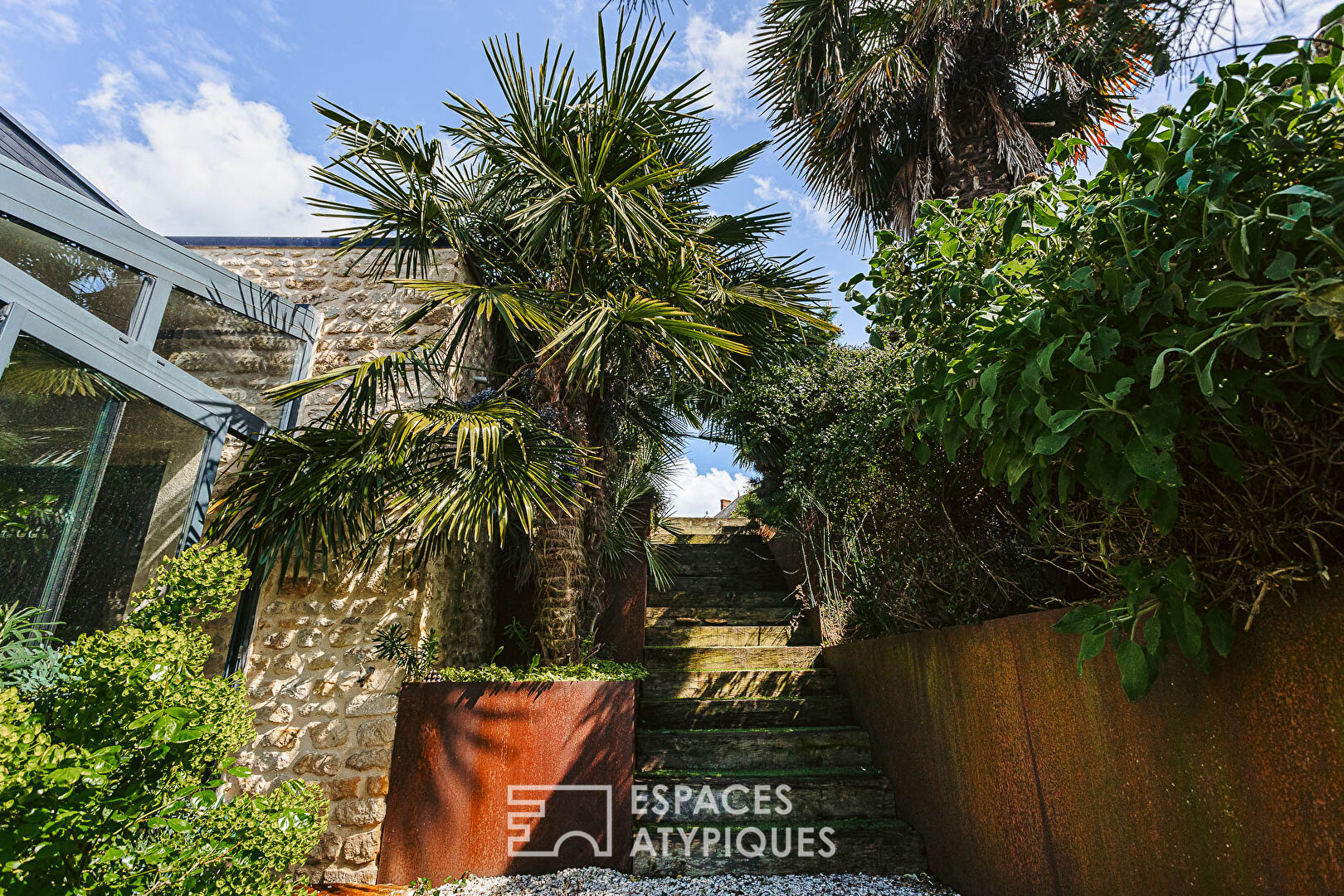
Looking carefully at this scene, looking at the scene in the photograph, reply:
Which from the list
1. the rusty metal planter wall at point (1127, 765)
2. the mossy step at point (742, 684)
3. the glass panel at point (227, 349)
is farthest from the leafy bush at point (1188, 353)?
the glass panel at point (227, 349)

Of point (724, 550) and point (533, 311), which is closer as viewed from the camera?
point (533, 311)

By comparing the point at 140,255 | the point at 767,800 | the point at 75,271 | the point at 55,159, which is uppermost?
the point at 55,159

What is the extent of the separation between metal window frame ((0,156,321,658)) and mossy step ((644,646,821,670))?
8.88 feet

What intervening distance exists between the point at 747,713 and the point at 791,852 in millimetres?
957

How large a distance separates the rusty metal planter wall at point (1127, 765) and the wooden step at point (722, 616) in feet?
7.37

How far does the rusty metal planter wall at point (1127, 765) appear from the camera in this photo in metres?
1.04

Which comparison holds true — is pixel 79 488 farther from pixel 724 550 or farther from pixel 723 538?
pixel 723 538

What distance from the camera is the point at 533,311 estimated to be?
3.18m

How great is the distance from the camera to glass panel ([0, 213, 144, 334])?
7.70ft

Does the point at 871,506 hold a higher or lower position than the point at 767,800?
higher

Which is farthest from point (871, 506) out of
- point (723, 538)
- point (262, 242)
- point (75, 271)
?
point (262, 242)

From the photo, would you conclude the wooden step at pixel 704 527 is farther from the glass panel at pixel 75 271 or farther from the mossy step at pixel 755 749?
the glass panel at pixel 75 271

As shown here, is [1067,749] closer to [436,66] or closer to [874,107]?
[436,66]

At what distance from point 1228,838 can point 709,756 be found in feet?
8.48
